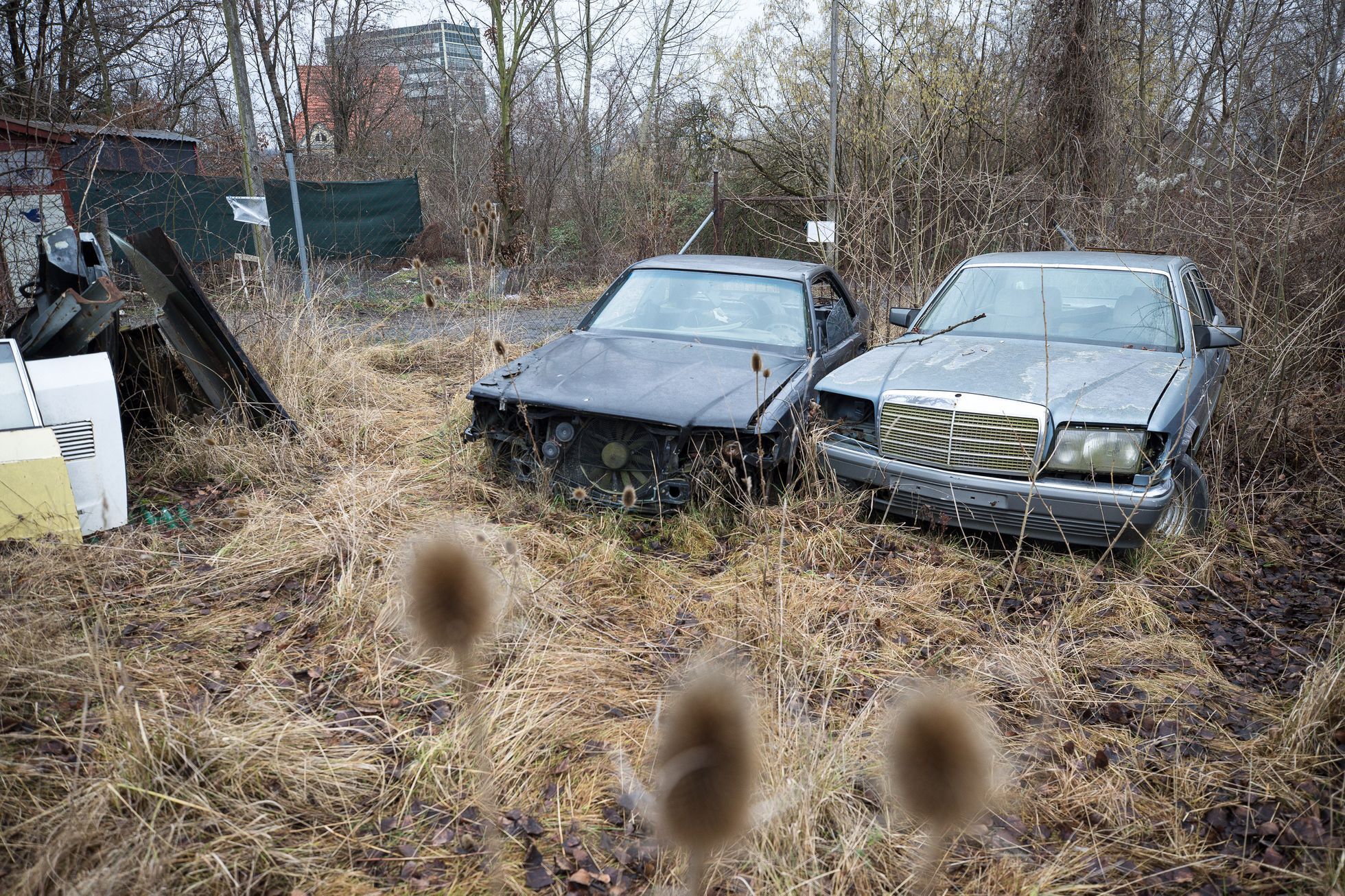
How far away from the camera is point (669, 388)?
4277 millimetres

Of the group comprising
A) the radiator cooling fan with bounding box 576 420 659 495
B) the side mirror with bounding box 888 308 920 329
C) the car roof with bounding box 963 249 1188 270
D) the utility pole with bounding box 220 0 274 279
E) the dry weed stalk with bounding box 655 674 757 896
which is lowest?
the radiator cooling fan with bounding box 576 420 659 495

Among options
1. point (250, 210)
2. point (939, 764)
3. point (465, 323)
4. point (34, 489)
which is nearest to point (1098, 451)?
point (939, 764)

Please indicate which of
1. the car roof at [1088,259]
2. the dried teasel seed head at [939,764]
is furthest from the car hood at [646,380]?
the dried teasel seed head at [939,764]

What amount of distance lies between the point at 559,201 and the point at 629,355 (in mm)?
13637

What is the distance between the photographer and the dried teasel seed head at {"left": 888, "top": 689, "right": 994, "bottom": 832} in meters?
1.09

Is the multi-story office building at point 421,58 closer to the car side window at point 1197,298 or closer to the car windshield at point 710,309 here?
the car windshield at point 710,309

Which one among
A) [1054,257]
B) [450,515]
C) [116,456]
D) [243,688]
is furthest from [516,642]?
[1054,257]

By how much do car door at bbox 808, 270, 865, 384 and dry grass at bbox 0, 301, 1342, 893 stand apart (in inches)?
44.7

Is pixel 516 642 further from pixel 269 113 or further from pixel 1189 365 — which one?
pixel 269 113

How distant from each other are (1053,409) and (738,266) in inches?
95.9

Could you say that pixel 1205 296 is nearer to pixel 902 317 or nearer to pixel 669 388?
pixel 902 317

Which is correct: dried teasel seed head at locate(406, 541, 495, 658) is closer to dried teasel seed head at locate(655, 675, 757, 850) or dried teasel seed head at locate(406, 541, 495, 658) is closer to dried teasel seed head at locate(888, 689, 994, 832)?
dried teasel seed head at locate(655, 675, 757, 850)

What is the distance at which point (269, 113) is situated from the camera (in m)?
21.1

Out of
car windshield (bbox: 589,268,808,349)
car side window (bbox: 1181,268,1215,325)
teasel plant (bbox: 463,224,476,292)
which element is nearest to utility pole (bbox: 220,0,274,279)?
teasel plant (bbox: 463,224,476,292)
